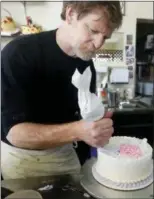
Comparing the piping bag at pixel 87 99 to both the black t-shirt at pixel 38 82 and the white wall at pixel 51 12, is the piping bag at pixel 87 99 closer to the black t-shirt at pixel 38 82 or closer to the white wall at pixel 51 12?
the black t-shirt at pixel 38 82

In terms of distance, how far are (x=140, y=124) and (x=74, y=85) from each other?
16 centimetres

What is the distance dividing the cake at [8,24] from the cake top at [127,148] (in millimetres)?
300

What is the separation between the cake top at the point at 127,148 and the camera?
19.5 inches

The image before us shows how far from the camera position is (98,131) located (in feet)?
1.57

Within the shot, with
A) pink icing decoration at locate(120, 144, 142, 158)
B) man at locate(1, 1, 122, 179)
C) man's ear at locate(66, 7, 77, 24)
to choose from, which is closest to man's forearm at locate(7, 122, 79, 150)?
man at locate(1, 1, 122, 179)

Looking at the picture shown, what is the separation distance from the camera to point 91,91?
1.61 ft

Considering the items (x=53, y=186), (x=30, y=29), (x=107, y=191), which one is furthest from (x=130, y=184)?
(x=30, y=29)

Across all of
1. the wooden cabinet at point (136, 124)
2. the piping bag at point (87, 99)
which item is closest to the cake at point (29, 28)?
the piping bag at point (87, 99)

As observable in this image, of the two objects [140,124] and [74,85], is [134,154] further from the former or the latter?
[74,85]

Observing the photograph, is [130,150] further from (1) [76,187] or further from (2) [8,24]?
(2) [8,24]

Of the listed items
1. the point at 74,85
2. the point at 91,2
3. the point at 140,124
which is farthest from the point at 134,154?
the point at 91,2

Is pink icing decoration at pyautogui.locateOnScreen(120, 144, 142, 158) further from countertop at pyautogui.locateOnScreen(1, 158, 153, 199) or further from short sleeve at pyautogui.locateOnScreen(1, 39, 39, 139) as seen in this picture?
short sleeve at pyautogui.locateOnScreen(1, 39, 39, 139)

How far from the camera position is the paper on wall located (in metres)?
0.47

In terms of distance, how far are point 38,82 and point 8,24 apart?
Result: 5.0 inches
